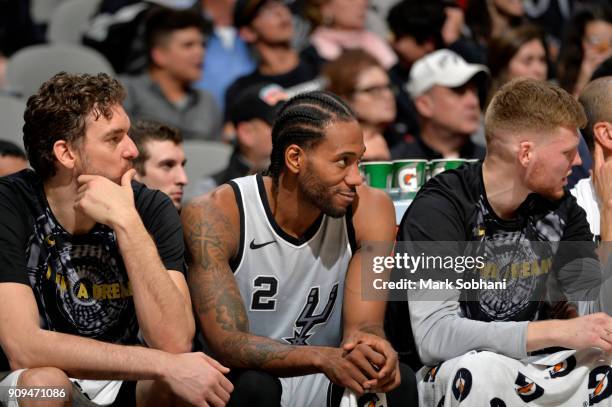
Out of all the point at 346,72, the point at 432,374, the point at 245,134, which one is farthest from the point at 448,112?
the point at 432,374

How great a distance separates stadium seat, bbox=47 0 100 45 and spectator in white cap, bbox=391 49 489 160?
280 cm

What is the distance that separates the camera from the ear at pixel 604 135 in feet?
14.1

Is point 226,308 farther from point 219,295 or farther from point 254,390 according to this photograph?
point 254,390

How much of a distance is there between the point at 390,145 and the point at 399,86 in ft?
2.12

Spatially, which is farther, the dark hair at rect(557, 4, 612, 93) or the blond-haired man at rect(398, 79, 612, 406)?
the dark hair at rect(557, 4, 612, 93)

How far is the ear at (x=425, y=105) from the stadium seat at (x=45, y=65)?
1996 mm

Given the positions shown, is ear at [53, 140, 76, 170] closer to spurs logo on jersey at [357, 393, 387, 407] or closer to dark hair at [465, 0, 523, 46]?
spurs logo on jersey at [357, 393, 387, 407]

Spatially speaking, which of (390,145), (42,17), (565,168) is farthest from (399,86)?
(565,168)

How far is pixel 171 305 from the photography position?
3590 mm

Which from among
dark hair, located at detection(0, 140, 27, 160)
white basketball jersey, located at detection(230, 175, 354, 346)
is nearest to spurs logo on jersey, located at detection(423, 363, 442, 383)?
white basketball jersey, located at detection(230, 175, 354, 346)

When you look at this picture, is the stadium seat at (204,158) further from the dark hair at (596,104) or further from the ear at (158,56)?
the dark hair at (596,104)

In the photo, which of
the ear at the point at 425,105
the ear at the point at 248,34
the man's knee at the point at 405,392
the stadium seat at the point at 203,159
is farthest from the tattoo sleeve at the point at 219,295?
the ear at the point at 248,34

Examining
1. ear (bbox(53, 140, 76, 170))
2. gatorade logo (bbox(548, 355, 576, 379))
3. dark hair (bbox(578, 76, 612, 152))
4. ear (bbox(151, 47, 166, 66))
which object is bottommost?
gatorade logo (bbox(548, 355, 576, 379))

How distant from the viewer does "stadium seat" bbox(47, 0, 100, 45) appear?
7789 millimetres
